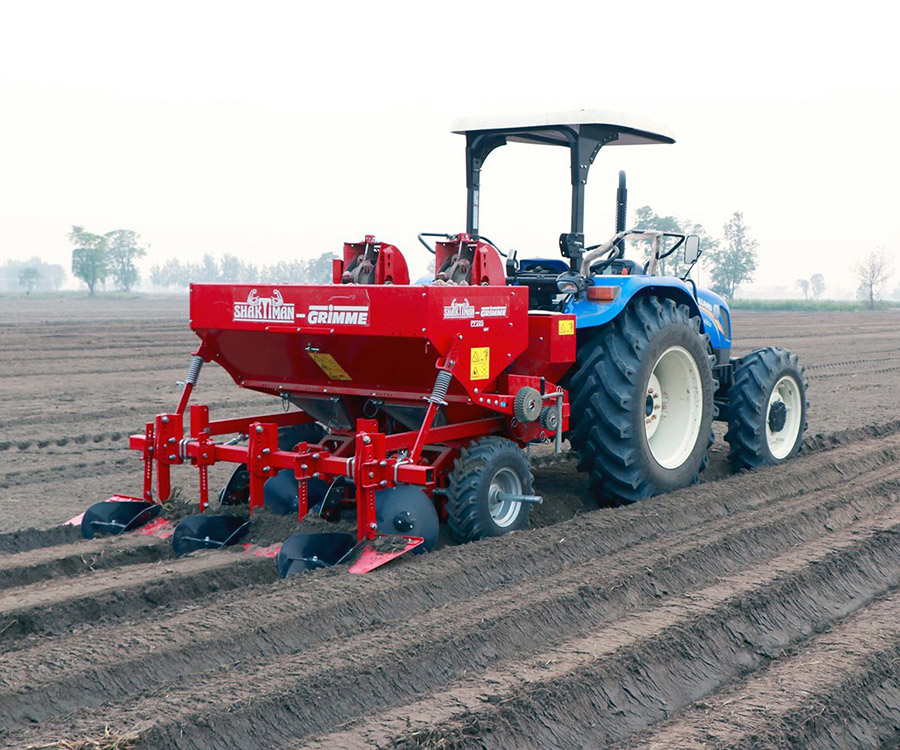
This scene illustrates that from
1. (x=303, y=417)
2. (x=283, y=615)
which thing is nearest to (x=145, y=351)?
(x=303, y=417)

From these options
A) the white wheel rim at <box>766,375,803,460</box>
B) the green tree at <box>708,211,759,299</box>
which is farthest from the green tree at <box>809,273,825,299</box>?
the white wheel rim at <box>766,375,803,460</box>

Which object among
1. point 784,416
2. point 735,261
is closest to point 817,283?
point 735,261

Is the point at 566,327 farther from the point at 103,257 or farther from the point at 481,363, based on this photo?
the point at 103,257

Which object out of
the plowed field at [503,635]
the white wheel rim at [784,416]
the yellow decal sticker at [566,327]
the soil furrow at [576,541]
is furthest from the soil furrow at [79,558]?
the white wheel rim at [784,416]

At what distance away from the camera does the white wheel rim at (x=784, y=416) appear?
26.8 ft

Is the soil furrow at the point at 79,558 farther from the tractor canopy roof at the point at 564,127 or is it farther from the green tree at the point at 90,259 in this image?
the green tree at the point at 90,259

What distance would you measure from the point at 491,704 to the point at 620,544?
233cm

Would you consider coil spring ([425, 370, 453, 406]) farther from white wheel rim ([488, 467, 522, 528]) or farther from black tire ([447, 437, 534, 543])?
white wheel rim ([488, 467, 522, 528])

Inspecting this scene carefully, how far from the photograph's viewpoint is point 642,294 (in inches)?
274

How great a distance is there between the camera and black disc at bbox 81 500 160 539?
616 cm

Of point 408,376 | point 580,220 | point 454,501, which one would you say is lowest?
point 454,501

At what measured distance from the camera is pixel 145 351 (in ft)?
66.1

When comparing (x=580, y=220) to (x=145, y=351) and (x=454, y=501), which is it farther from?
(x=145, y=351)

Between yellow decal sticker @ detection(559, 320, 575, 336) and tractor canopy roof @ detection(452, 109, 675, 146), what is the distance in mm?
1276
